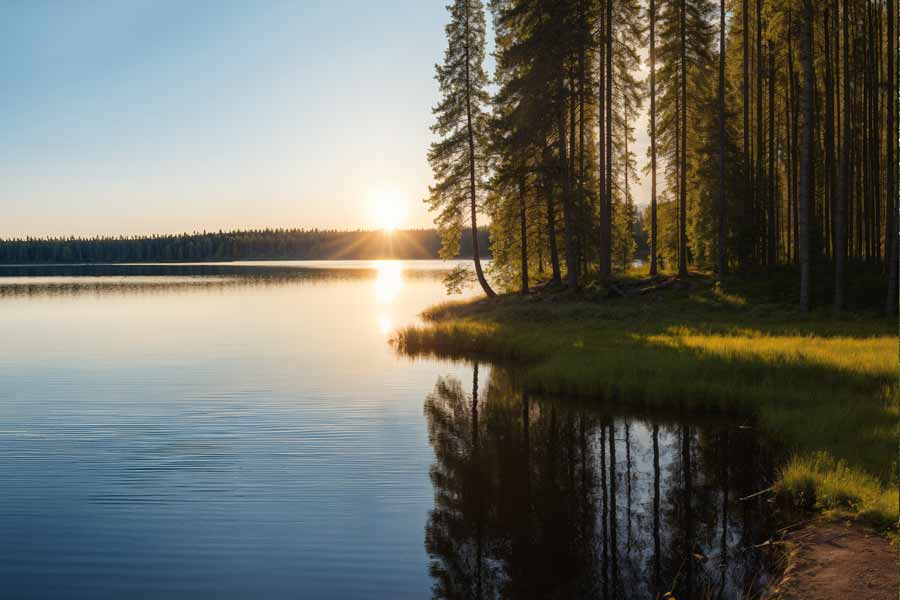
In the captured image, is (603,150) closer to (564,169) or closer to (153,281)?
(564,169)

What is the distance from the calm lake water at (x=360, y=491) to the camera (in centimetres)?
797

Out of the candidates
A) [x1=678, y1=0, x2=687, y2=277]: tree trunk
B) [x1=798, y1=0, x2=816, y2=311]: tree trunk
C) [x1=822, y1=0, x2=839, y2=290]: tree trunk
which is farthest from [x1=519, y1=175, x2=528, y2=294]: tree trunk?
[x1=822, y1=0, x2=839, y2=290]: tree trunk

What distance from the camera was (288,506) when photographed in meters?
10.2

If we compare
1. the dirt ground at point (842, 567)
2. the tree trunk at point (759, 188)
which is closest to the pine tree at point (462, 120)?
the tree trunk at point (759, 188)

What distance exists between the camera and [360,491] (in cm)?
1086

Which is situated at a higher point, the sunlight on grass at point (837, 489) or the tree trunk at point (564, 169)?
the tree trunk at point (564, 169)

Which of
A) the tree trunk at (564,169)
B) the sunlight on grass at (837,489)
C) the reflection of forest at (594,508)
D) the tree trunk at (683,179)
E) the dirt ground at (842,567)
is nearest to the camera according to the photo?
the dirt ground at (842,567)

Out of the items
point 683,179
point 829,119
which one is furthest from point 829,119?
point 683,179

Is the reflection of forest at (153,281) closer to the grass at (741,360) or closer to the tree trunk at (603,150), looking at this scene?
the grass at (741,360)

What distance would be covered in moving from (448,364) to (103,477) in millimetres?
13986

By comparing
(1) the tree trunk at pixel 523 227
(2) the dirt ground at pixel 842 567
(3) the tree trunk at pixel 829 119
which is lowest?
(2) the dirt ground at pixel 842 567

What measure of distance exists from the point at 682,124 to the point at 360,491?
3036 cm

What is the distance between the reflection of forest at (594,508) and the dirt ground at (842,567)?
502 mm

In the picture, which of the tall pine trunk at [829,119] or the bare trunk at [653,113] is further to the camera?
the bare trunk at [653,113]
